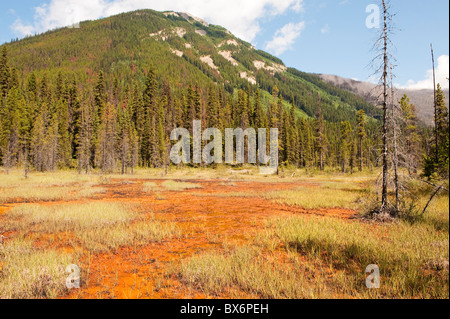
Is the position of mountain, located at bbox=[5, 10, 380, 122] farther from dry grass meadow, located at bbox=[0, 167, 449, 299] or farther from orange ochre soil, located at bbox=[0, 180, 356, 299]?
dry grass meadow, located at bbox=[0, 167, 449, 299]

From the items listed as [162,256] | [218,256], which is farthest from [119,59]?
[218,256]

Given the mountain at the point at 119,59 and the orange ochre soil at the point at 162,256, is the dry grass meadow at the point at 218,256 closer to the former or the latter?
the orange ochre soil at the point at 162,256

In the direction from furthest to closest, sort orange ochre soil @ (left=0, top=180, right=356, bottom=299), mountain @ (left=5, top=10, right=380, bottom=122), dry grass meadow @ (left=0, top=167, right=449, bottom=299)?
mountain @ (left=5, top=10, right=380, bottom=122), orange ochre soil @ (left=0, top=180, right=356, bottom=299), dry grass meadow @ (left=0, top=167, right=449, bottom=299)

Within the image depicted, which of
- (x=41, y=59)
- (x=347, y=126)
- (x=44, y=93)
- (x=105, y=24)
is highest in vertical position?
(x=105, y=24)

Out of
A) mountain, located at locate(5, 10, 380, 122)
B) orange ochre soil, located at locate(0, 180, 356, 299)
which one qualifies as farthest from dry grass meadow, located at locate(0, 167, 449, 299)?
mountain, located at locate(5, 10, 380, 122)

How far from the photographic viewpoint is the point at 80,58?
427ft

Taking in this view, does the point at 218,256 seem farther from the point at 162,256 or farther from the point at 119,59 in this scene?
the point at 119,59

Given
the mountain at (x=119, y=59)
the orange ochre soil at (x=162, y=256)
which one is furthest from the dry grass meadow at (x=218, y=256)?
the mountain at (x=119, y=59)

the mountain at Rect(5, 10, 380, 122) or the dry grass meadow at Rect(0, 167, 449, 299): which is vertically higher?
the mountain at Rect(5, 10, 380, 122)
